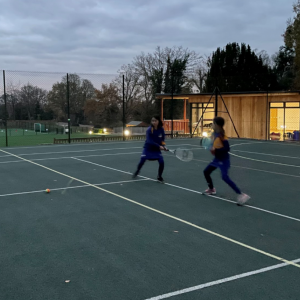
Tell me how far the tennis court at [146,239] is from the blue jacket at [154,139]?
1.01 metres

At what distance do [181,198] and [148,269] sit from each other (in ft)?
12.5

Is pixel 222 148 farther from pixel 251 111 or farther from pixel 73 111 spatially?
pixel 73 111

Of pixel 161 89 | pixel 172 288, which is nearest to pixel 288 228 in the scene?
pixel 172 288

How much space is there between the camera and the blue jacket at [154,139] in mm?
9883

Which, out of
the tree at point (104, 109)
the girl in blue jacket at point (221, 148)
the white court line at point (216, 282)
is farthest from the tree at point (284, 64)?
the white court line at point (216, 282)

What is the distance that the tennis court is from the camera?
3908 millimetres

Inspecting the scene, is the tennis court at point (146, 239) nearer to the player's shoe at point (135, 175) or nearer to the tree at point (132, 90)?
the player's shoe at point (135, 175)

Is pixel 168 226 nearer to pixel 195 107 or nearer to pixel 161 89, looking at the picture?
pixel 195 107

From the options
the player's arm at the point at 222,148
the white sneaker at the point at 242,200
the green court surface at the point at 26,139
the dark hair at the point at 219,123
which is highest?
the dark hair at the point at 219,123

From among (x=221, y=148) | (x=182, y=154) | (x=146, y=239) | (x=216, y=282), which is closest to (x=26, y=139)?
(x=182, y=154)

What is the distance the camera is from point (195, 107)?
30.2 m

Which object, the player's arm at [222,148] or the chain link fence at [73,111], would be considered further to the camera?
the chain link fence at [73,111]

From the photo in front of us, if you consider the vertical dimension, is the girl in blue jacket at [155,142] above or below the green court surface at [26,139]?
above

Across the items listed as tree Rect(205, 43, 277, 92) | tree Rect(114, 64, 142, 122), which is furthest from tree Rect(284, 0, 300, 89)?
tree Rect(114, 64, 142, 122)
